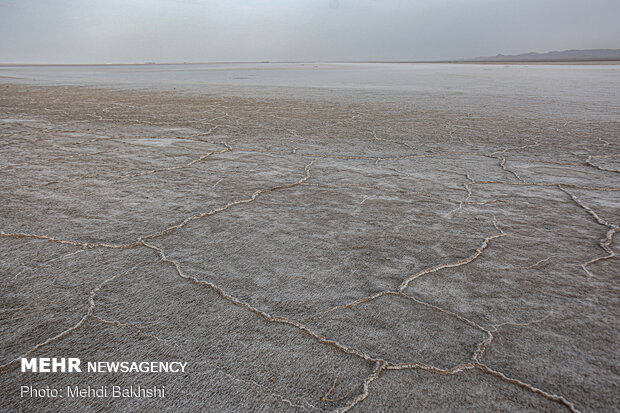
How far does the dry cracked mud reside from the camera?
2.57ft

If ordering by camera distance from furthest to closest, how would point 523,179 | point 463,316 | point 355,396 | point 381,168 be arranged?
point 381,168, point 523,179, point 463,316, point 355,396

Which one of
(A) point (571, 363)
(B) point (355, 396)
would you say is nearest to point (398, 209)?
(A) point (571, 363)

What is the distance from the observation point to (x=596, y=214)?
1.62m

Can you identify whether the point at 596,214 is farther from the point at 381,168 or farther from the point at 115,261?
the point at 115,261

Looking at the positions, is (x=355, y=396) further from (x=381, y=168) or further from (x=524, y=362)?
(x=381, y=168)

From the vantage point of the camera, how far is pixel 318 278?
1146 millimetres

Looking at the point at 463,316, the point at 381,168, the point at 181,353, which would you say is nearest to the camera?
the point at 181,353

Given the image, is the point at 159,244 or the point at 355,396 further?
the point at 159,244

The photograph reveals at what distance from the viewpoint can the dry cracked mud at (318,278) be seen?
2.57 feet

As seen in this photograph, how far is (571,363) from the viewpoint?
2.71 ft

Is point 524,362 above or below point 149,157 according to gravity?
below

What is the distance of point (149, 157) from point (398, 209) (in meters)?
1.49

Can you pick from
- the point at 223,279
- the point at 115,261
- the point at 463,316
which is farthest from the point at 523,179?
the point at 115,261

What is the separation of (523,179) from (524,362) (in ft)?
4.82
